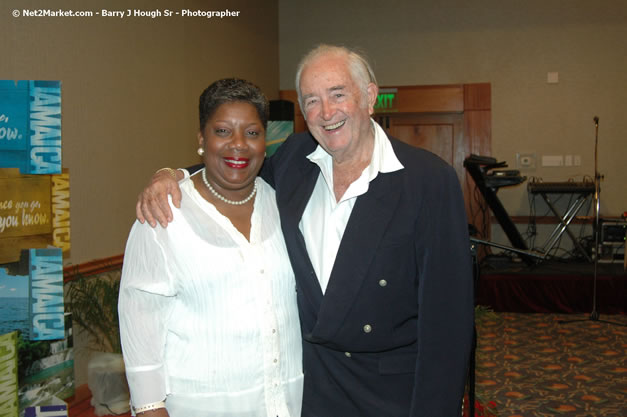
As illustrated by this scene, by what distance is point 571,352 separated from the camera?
4.44 metres

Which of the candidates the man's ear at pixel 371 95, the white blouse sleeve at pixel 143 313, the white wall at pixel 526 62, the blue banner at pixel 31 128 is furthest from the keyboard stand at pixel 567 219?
the white blouse sleeve at pixel 143 313

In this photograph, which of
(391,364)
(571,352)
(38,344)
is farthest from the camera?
(571,352)

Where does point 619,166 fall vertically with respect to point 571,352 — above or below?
above

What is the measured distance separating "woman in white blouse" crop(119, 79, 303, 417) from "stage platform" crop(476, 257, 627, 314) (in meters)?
4.57

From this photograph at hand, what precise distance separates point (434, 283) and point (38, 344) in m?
1.94

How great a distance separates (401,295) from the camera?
1.43 m

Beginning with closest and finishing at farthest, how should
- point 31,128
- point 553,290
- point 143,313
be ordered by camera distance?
point 143,313, point 31,128, point 553,290

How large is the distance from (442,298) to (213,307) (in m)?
0.58

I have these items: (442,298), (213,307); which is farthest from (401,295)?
(213,307)

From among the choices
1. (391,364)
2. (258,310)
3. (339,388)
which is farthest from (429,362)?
(258,310)

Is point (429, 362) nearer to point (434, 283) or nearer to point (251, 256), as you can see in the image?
point (434, 283)

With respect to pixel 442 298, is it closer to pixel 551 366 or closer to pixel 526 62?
pixel 551 366

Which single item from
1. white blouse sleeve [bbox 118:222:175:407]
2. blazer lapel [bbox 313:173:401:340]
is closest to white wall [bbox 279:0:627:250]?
blazer lapel [bbox 313:173:401:340]

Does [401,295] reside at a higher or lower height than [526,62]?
lower
